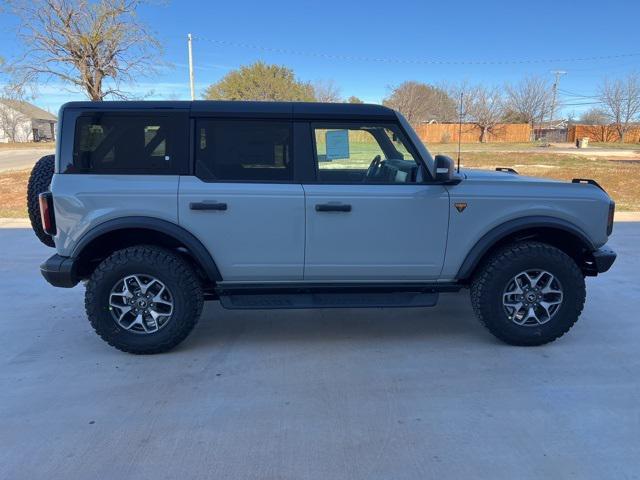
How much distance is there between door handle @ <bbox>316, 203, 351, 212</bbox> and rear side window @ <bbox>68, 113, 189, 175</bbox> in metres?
1.00

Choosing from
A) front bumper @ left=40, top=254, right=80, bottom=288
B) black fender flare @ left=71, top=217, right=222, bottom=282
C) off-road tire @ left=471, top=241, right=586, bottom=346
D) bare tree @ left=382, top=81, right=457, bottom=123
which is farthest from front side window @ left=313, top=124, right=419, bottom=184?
bare tree @ left=382, top=81, right=457, bottom=123

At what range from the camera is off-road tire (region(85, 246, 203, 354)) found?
11.8 feet

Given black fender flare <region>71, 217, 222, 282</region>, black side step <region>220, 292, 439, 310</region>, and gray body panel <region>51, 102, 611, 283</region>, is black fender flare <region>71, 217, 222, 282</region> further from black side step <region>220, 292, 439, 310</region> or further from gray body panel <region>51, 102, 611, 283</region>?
black side step <region>220, 292, 439, 310</region>

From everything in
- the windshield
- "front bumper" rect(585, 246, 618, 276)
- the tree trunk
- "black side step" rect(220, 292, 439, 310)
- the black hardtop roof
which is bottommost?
"black side step" rect(220, 292, 439, 310)

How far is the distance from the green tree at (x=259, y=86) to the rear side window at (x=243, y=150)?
26101 millimetres

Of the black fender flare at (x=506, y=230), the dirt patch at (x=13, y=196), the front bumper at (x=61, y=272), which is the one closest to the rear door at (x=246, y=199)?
the front bumper at (x=61, y=272)

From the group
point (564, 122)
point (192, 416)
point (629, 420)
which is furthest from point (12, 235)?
point (564, 122)

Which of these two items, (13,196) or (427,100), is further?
(427,100)

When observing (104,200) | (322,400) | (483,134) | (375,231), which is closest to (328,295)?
(375,231)

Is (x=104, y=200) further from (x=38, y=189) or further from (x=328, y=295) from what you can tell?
(x=328, y=295)

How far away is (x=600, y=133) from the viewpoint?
196 ft

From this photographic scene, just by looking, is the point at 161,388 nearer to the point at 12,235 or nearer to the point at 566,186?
the point at 566,186

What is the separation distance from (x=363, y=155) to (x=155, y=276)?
1.78 meters

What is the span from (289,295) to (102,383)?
1397mm
